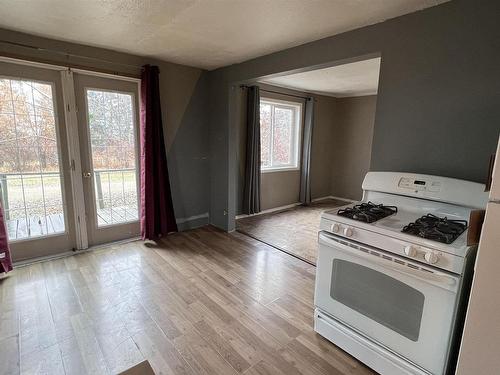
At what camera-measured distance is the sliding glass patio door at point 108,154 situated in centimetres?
314

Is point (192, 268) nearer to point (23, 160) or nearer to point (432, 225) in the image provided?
point (23, 160)

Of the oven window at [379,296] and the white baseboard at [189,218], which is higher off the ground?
the oven window at [379,296]

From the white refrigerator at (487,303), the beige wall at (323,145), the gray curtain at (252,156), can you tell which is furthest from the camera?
the beige wall at (323,145)

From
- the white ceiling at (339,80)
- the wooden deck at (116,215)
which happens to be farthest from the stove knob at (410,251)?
the wooden deck at (116,215)

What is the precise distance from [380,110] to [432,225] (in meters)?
1.09

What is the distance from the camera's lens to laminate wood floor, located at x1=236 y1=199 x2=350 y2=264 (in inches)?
140

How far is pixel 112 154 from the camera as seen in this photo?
338cm

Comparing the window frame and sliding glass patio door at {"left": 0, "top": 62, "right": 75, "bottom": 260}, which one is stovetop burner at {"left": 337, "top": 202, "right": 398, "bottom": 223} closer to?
sliding glass patio door at {"left": 0, "top": 62, "right": 75, "bottom": 260}

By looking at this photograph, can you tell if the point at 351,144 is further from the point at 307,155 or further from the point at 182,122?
the point at 182,122

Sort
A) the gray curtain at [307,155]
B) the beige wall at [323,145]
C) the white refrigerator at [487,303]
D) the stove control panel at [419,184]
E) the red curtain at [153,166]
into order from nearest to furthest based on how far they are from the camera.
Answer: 1. the white refrigerator at [487,303]
2. the stove control panel at [419,184]
3. the red curtain at [153,166]
4. the gray curtain at [307,155]
5. the beige wall at [323,145]

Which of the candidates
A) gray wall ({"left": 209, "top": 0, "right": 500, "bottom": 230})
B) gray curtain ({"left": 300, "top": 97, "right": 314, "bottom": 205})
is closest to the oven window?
gray wall ({"left": 209, "top": 0, "right": 500, "bottom": 230})

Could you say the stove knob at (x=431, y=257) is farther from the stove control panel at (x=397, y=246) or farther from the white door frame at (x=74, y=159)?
the white door frame at (x=74, y=159)

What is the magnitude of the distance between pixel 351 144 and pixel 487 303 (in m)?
5.61

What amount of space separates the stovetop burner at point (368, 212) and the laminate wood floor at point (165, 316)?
3.09ft
